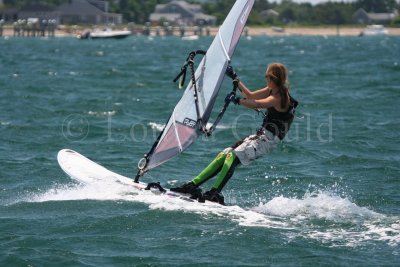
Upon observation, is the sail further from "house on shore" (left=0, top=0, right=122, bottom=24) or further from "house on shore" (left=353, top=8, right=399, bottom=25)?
"house on shore" (left=353, top=8, right=399, bottom=25)

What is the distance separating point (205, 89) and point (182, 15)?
407 ft

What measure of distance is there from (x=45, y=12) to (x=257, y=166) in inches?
2781

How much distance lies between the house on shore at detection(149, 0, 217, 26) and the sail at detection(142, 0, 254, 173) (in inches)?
4376

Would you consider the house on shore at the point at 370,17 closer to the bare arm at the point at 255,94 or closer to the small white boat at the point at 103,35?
the small white boat at the point at 103,35

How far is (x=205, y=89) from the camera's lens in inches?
364

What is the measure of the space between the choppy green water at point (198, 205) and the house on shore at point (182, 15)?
10094 cm

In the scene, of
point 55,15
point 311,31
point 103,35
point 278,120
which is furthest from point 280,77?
point 311,31

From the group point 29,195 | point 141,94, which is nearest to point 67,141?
point 29,195

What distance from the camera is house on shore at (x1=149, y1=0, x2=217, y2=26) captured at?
121 meters

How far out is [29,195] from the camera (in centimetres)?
1001

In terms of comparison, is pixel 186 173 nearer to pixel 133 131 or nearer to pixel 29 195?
pixel 29 195

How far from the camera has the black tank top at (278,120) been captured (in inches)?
357

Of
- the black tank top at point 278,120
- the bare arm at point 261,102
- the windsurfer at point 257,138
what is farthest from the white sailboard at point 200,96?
the black tank top at point 278,120

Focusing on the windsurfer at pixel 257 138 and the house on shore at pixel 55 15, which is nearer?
the windsurfer at pixel 257 138
